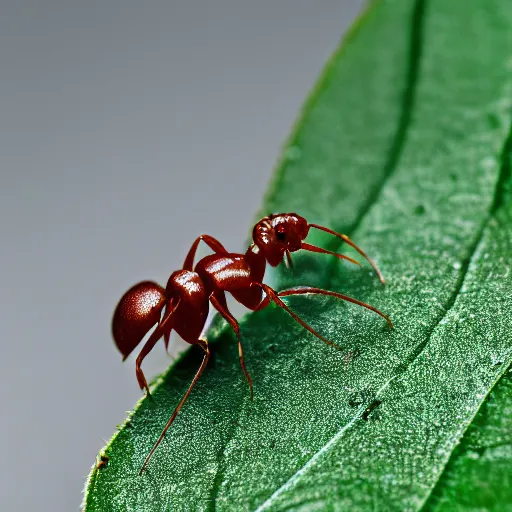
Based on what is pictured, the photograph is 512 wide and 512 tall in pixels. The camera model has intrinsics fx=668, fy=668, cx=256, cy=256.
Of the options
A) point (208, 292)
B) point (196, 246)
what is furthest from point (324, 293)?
point (196, 246)

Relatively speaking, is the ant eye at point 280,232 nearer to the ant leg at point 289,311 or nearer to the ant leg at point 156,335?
the ant leg at point 289,311

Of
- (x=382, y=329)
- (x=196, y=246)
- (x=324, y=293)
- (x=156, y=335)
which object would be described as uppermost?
(x=196, y=246)

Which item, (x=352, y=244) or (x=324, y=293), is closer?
(x=324, y=293)

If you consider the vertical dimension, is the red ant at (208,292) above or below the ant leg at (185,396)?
above

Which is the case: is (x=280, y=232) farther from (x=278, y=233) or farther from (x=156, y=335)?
(x=156, y=335)

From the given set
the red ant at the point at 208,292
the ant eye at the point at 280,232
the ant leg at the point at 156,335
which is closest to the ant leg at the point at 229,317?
the red ant at the point at 208,292

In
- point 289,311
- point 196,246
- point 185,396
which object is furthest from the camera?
point 196,246

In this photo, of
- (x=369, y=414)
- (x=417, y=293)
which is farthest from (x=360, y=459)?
(x=417, y=293)

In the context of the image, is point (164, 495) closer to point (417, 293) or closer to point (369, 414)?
point (369, 414)
